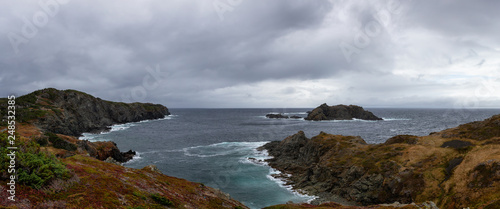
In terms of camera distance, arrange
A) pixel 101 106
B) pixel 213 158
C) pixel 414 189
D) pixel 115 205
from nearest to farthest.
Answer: pixel 115 205 < pixel 414 189 < pixel 213 158 < pixel 101 106

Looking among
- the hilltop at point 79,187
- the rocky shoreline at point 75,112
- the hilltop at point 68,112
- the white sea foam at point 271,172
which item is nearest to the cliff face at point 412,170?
the white sea foam at point 271,172

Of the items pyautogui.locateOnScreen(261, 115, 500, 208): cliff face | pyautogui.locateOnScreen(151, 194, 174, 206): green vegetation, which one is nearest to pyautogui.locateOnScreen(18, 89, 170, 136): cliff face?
pyautogui.locateOnScreen(151, 194, 174, 206): green vegetation

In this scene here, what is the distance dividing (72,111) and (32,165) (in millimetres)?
133011

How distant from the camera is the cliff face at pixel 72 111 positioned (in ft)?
291

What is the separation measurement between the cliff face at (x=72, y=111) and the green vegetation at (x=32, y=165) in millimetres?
84944

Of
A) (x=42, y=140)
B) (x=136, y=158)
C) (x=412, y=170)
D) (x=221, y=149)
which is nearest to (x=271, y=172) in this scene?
(x=412, y=170)

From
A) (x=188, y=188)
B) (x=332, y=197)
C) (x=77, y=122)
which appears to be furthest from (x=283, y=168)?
(x=77, y=122)

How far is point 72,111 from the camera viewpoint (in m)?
119

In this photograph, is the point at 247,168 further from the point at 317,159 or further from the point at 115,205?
the point at 115,205

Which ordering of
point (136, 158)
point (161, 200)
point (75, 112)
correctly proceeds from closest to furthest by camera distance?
1. point (161, 200)
2. point (136, 158)
3. point (75, 112)

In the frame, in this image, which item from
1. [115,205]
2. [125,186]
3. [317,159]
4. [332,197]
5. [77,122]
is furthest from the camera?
[77,122]

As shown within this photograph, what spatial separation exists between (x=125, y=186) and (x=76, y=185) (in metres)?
3.68

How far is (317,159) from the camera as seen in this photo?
192 feet

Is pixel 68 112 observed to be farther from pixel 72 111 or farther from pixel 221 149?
pixel 221 149
